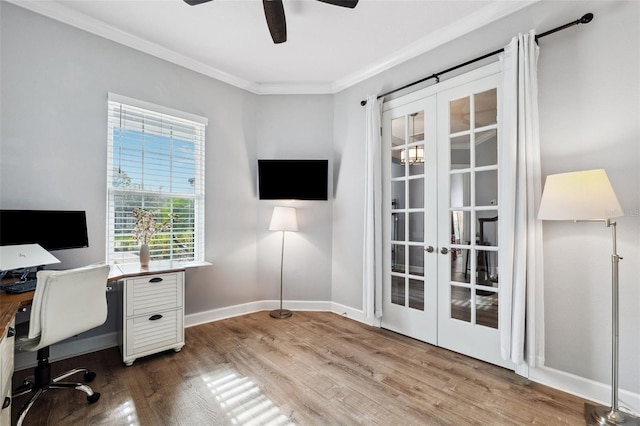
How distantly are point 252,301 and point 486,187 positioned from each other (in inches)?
119

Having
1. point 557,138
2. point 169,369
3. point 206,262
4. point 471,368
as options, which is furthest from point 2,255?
point 557,138

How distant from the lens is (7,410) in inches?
53.2

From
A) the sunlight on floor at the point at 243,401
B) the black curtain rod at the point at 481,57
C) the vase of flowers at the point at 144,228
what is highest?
the black curtain rod at the point at 481,57

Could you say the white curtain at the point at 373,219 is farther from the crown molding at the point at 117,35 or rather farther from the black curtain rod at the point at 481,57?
the crown molding at the point at 117,35

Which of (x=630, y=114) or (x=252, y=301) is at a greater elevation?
(x=630, y=114)

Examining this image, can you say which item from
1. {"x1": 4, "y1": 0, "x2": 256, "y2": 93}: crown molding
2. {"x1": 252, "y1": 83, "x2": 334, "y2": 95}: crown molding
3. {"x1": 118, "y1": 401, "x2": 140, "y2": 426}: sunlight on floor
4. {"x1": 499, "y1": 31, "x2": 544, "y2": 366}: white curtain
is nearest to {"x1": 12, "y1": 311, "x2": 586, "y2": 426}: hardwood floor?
{"x1": 118, "y1": 401, "x2": 140, "y2": 426}: sunlight on floor

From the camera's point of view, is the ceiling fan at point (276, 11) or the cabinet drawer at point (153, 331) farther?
the cabinet drawer at point (153, 331)

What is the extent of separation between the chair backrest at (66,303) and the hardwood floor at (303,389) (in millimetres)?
499

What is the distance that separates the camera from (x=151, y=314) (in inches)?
101

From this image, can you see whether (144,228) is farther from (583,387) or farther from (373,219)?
(583,387)

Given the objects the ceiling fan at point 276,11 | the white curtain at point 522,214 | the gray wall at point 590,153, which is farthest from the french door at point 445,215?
the ceiling fan at point 276,11

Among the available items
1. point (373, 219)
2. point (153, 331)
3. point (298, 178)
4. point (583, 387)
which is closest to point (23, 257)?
point (153, 331)

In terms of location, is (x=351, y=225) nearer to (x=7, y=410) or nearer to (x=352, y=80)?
(x=352, y=80)

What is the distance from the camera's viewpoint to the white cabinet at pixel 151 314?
2447 millimetres
